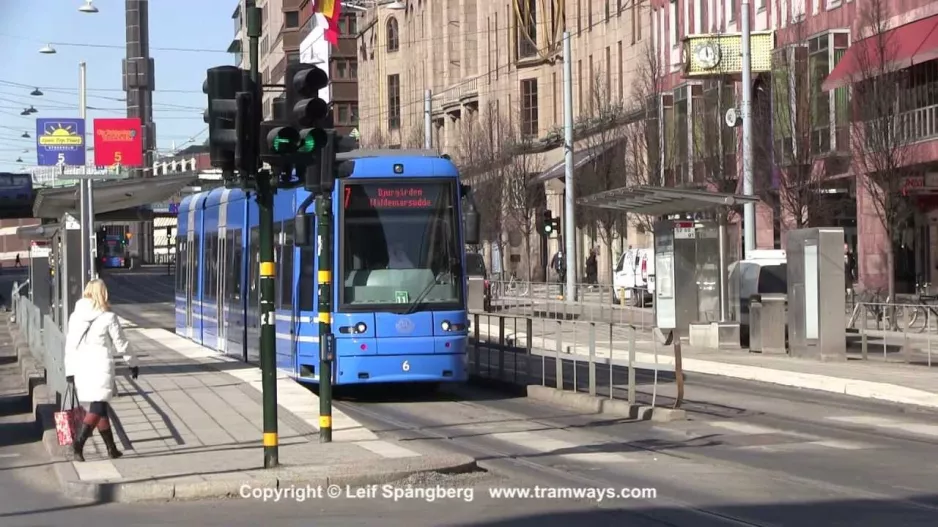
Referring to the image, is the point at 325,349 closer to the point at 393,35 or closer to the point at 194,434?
the point at 194,434

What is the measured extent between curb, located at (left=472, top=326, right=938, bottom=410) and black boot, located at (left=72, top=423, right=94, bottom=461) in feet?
30.4

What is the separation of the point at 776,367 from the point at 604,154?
31.1 meters

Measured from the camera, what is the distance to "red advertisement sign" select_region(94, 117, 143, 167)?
49719 mm

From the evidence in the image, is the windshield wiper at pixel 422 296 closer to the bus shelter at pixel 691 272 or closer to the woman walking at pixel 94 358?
the woman walking at pixel 94 358

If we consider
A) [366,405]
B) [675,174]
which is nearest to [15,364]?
Result: [366,405]

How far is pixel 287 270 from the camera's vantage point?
2084 centimetres

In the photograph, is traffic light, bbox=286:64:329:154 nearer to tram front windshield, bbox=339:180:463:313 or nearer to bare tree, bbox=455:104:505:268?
tram front windshield, bbox=339:180:463:313

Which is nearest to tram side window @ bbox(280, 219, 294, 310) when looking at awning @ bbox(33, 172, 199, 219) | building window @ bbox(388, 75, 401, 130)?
awning @ bbox(33, 172, 199, 219)

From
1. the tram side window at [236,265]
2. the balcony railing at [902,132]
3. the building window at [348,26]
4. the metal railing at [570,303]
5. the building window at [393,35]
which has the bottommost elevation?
the metal railing at [570,303]

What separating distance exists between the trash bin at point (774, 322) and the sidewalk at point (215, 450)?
1168 cm

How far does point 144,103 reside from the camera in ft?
357

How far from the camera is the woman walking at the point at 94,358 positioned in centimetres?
1307

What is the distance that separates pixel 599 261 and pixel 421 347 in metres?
48.5

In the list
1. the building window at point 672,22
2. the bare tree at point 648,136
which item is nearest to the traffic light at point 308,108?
the bare tree at point 648,136
